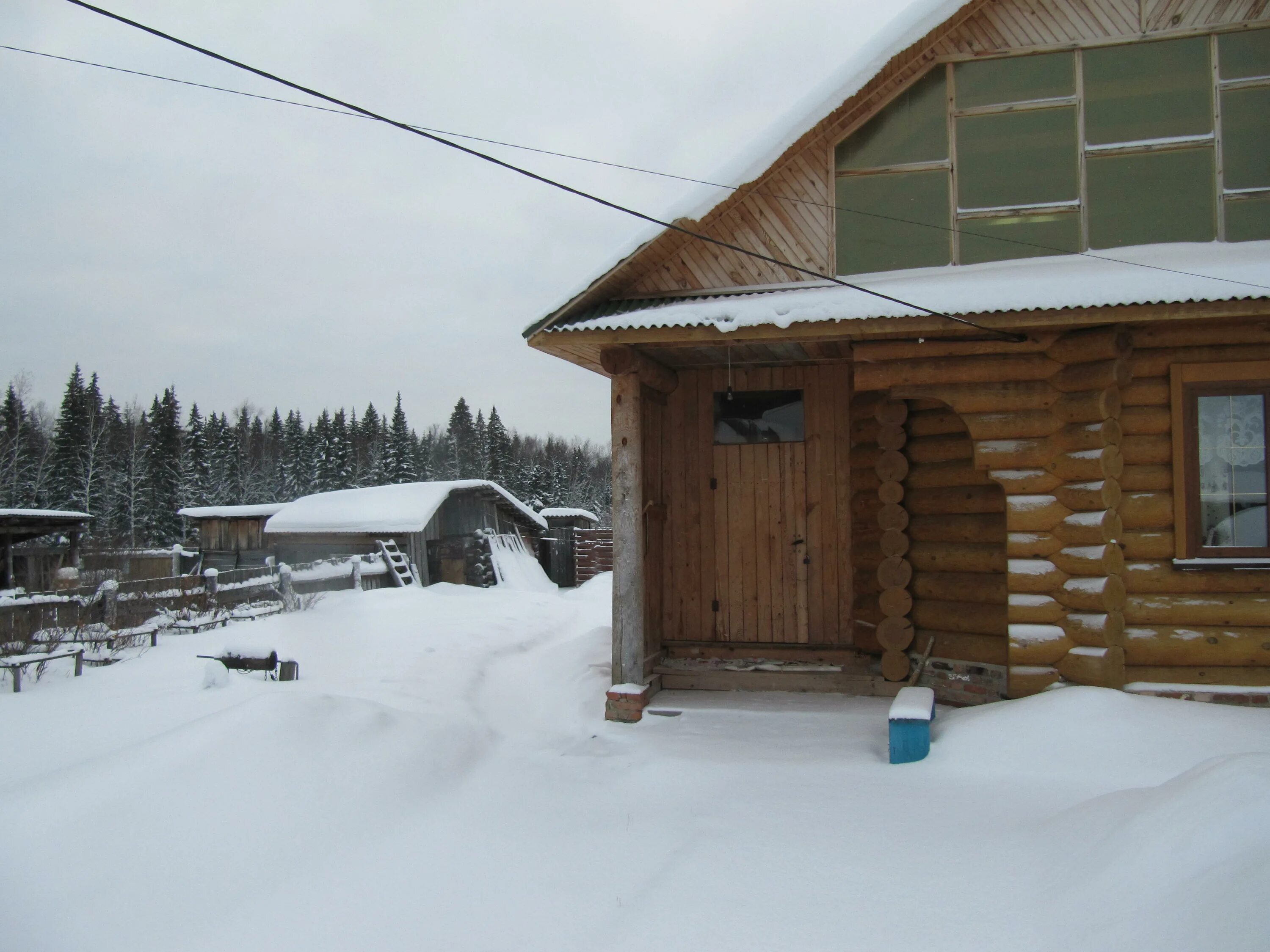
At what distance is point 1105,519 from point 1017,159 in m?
3.54

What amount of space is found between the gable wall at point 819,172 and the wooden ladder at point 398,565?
1511 centimetres

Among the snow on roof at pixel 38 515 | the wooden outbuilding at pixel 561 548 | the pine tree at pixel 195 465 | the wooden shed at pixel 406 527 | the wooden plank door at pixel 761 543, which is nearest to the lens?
the wooden plank door at pixel 761 543

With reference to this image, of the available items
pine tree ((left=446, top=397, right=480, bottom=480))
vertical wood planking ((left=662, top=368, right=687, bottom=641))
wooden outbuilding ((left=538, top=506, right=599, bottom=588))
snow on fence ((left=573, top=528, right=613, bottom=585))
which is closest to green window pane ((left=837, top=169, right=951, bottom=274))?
vertical wood planking ((left=662, top=368, right=687, bottom=641))

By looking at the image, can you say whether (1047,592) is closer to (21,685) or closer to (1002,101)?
(1002,101)

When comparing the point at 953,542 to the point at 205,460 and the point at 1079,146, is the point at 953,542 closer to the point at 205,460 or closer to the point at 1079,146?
the point at 1079,146

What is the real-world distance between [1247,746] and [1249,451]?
2.68 meters

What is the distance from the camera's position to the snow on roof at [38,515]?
17344mm

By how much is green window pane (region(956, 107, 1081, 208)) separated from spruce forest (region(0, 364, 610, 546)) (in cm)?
2631

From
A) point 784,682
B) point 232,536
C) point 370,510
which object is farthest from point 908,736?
point 232,536

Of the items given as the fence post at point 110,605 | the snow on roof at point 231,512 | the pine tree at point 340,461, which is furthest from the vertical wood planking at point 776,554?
the pine tree at point 340,461

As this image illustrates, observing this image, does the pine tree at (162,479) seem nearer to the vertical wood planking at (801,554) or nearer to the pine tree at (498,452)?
the pine tree at (498,452)

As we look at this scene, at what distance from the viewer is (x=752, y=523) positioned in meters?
9.10

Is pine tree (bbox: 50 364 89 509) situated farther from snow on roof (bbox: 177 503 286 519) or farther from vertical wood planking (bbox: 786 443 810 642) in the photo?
vertical wood planking (bbox: 786 443 810 642)

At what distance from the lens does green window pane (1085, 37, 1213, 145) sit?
24.9 ft
